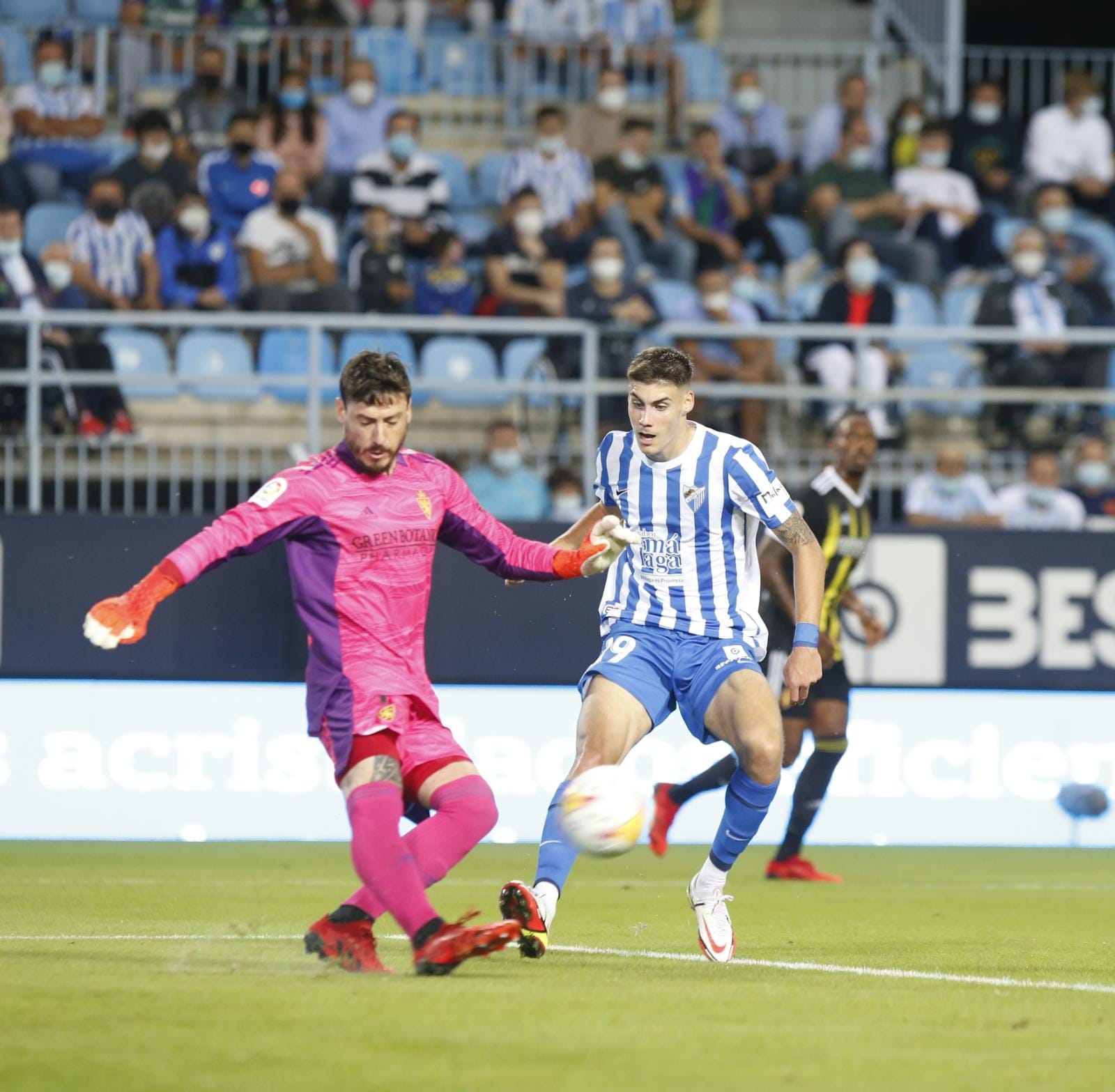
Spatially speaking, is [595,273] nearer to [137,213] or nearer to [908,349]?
[908,349]

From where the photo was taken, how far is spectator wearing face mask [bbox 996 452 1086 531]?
14133 mm

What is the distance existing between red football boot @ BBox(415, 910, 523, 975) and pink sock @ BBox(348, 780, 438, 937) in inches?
3.3

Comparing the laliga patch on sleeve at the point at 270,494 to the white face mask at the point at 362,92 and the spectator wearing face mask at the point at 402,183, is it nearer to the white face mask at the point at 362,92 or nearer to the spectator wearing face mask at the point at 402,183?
the spectator wearing face mask at the point at 402,183

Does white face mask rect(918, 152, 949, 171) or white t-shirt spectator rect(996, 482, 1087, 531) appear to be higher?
white face mask rect(918, 152, 949, 171)

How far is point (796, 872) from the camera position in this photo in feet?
36.8

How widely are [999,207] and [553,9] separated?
435cm

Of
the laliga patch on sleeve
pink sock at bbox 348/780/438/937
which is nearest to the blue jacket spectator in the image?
the laliga patch on sleeve

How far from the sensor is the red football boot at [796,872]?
1120 cm

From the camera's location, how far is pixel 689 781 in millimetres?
11055

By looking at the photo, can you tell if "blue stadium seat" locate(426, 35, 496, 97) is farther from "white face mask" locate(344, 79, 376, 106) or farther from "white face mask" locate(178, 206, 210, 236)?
"white face mask" locate(178, 206, 210, 236)

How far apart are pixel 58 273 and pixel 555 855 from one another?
346 inches

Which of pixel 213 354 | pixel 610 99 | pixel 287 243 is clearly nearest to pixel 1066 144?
pixel 610 99

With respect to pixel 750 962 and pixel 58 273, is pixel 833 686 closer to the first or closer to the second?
pixel 750 962

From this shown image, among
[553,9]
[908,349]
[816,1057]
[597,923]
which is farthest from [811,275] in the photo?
[816,1057]
